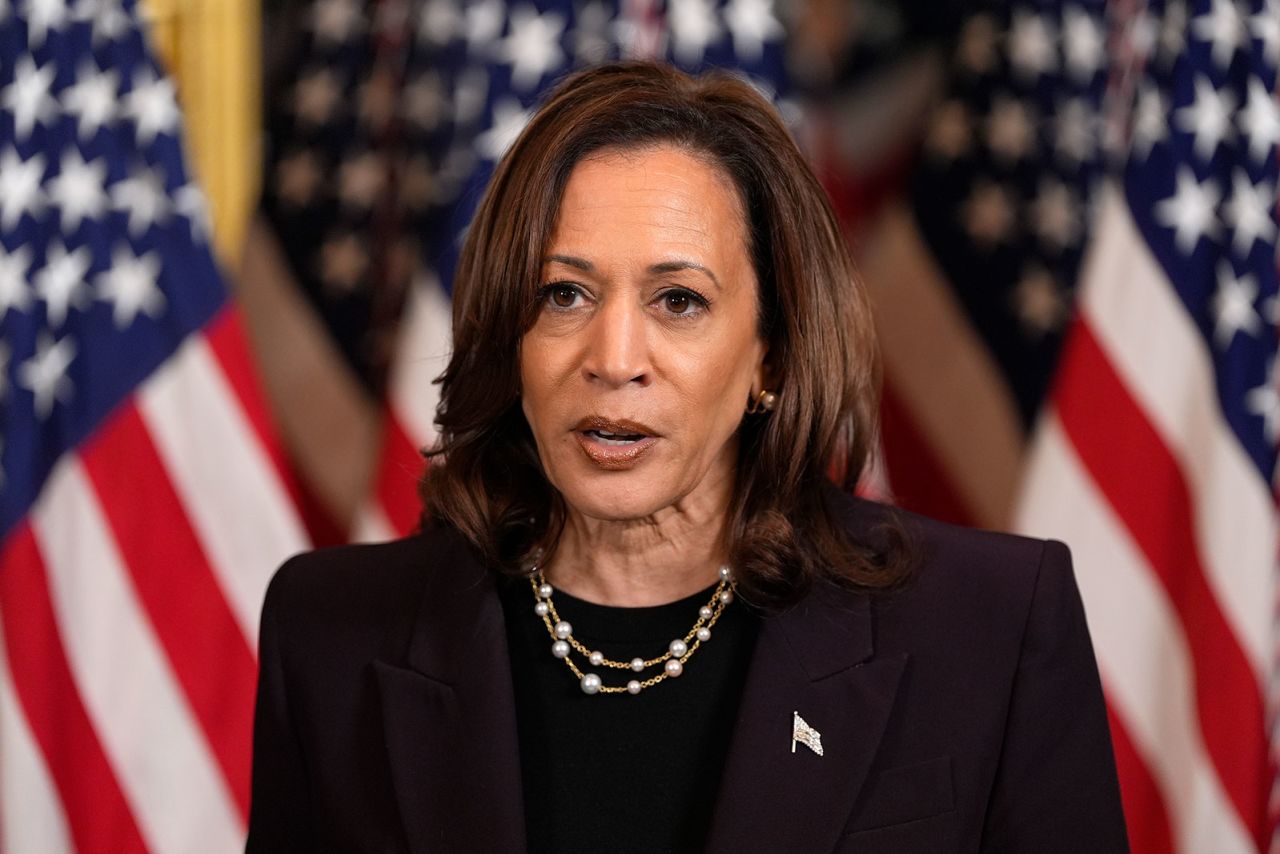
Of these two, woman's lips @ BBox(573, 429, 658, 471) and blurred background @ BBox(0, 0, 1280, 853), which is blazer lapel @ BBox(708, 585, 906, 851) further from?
blurred background @ BBox(0, 0, 1280, 853)

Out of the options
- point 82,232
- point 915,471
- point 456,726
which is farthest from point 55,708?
point 915,471

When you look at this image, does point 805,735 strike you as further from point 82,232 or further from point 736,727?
point 82,232

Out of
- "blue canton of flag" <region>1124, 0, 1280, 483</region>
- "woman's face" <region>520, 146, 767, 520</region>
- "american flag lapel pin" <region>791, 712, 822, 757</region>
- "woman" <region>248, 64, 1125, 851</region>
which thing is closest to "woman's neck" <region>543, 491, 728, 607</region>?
"woman" <region>248, 64, 1125, 851</region>

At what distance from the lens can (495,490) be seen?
186 centimetres

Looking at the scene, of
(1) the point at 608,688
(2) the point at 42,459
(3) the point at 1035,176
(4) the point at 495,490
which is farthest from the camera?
(3) the point at 1035,176

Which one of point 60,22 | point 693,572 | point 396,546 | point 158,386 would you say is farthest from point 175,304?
point 693,572

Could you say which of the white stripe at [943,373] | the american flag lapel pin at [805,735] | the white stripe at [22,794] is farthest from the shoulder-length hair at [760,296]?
the white stripe at [943,373]

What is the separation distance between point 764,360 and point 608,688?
43 centimetres

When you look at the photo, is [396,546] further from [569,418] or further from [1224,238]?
[1224,238]

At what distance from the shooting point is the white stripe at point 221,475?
265cm

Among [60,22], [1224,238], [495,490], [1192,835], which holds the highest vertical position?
[60,22]

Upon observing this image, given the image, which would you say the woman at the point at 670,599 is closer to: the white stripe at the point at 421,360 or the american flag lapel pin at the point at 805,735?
the american flag lapel pin at the point at 805,735

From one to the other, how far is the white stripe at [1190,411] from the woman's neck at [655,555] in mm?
1146

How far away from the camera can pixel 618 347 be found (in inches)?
60.4
